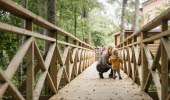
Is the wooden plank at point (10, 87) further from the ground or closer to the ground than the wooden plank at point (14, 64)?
closer to the ground

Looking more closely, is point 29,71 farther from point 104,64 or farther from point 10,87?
point 104,64

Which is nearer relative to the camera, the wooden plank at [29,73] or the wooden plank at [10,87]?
the wooden plank at [10,87]

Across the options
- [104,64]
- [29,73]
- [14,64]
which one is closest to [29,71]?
[29,73]

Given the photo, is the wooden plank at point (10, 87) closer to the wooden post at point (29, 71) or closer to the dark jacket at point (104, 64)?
the wooden post at point (29, 71)

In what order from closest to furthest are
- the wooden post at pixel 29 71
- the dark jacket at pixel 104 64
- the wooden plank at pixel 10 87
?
the wooden plank at pixel 10 87 → the wooden post at pixel 29 71 → the dark jacket at pixel 104 64

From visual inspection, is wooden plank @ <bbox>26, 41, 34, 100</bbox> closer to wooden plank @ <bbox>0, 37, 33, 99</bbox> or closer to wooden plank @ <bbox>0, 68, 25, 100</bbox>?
wooden plank @ <bbox>0, 37, 33, 99</bbox>

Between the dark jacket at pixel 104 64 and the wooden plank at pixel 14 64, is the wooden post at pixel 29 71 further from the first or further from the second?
the dark jacket at pixel 104 64

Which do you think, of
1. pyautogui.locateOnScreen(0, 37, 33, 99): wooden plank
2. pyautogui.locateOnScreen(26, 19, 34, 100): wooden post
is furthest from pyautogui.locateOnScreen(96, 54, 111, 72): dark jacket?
pyautogui.locateOnScreen(0, 37, 33, 99): wooden plank

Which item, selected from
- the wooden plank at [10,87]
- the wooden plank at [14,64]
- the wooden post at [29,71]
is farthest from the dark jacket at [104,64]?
the wooden plank at [10,87]

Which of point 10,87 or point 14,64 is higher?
point 14,64

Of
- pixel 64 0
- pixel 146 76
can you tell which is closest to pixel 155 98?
pixel 146 76

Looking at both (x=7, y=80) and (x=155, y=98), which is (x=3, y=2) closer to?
(x=7, y=80)

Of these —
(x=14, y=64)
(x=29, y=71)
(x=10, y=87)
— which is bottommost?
(x=10, y=87)

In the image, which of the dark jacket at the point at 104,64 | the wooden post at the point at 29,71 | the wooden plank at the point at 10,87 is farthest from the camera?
the dark jacket at the point at 104,64
